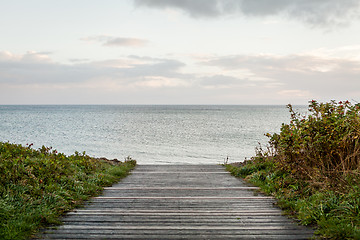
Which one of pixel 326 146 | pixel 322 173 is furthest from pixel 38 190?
pixel 326 146

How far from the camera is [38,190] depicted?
568 cm

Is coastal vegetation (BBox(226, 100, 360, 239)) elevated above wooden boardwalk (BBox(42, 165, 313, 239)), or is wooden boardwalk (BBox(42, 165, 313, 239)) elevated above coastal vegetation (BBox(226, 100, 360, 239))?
coastal vegetation (BBox(226, 100, 360, 239))

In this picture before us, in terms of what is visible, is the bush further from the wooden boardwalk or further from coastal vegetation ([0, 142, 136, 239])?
coastal vegetation ([0, 142, 136, 239])

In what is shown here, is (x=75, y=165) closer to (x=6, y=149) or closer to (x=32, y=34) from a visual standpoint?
(x=6, y=149)

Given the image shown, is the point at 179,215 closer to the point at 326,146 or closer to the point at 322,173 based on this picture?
the point at 322,173

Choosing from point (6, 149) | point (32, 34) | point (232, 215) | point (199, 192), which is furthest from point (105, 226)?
point (32, 34)

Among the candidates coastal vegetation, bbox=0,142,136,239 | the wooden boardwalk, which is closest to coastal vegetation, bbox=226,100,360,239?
the wooden boardwalk

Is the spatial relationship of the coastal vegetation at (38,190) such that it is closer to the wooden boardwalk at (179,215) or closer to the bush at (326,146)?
the wooden boardwalk at (179,215)

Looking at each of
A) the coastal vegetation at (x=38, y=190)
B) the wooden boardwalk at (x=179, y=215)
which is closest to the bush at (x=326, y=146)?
the wooden boardwalk at (x=179, y=215)

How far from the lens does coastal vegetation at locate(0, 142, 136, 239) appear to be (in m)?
4.44

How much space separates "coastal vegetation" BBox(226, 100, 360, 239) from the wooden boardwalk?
1.09 ft

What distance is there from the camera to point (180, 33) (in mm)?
29078

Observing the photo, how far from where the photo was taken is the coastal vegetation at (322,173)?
14.8 ft

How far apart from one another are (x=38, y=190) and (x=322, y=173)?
532 centimetres
